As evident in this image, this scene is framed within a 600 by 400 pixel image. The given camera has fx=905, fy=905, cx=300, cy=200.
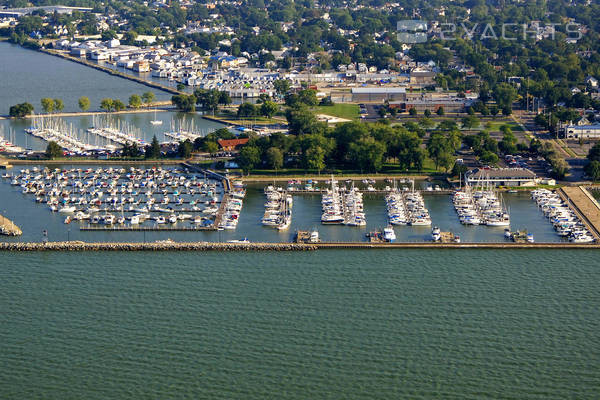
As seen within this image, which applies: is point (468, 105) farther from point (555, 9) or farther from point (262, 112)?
point (555, 9)

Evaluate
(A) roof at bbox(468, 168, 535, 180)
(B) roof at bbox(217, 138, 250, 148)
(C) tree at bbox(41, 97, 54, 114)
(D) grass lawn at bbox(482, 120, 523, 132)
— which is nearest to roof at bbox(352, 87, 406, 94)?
(D) grass lawn at bbox(482, 120, 523, 132)

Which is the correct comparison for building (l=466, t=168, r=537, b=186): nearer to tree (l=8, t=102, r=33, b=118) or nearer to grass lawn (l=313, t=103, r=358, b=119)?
grass lawn (l=313, t=103, r=358, b=119)

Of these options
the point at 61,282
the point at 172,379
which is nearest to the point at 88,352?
the point at 172,379

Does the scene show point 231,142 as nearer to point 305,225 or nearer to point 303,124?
point 303,124

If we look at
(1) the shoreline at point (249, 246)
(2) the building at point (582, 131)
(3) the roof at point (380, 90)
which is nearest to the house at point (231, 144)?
(1) the shoreline at point (249, 246)

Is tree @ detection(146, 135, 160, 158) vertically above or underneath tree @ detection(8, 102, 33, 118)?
underneath

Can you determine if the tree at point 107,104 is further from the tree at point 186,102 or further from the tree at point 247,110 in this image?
the tree at point 247,110
